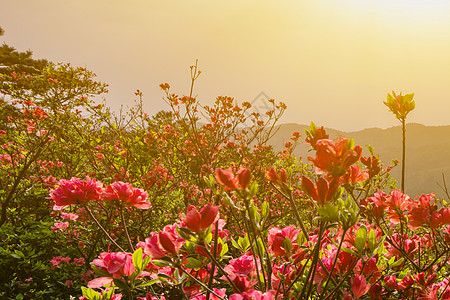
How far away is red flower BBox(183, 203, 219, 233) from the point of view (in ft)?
2.36

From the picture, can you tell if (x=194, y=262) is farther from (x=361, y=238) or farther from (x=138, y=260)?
(x=361, y=238)

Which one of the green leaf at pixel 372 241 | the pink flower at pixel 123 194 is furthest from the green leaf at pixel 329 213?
the pink flower at pixel 123 194

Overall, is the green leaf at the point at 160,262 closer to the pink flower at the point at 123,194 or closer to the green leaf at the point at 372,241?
the pink flower at the point at 123,194

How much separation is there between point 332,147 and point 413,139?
55066 millimetres

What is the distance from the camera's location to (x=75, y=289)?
2.67 meters

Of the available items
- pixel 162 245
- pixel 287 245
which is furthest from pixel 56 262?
A: pixel 287 245

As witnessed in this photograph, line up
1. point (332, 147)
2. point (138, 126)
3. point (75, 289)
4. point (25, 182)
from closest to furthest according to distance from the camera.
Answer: point (332, 147)
point (75, 289)
point (25, 182)
point (138, 126)

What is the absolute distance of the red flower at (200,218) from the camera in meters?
0.72

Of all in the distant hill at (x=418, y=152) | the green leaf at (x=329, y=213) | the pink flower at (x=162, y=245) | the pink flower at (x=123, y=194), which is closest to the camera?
the green leaf at (x=329, y=213)

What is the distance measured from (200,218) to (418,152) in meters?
46.5

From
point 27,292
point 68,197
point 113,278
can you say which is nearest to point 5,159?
point 27,292

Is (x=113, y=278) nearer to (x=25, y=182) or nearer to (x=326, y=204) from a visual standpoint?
(x=326, y=204)

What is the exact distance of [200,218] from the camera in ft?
2.38

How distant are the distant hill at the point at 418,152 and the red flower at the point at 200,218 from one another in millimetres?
22368
